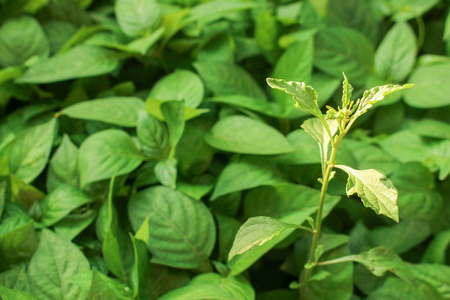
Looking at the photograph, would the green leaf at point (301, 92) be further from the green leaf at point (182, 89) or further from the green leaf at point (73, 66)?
the green leaf at point (73, 66)

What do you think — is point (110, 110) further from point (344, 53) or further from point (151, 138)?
point (344, 53)

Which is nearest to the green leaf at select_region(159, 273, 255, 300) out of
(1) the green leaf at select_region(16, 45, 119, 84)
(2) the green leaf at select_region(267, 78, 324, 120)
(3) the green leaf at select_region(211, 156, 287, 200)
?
(3) the green leaf at select_region(211, 156, 287, 200)

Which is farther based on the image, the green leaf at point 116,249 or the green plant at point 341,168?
the green leaf at point 116,249

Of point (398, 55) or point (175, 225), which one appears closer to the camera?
point (175, 225)

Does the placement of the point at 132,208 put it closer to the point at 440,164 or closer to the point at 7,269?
the point at 7,269

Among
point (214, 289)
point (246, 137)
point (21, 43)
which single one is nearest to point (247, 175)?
point (246, 137)

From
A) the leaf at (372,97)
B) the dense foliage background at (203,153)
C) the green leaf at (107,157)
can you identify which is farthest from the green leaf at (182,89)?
the leaf at (372,97)
